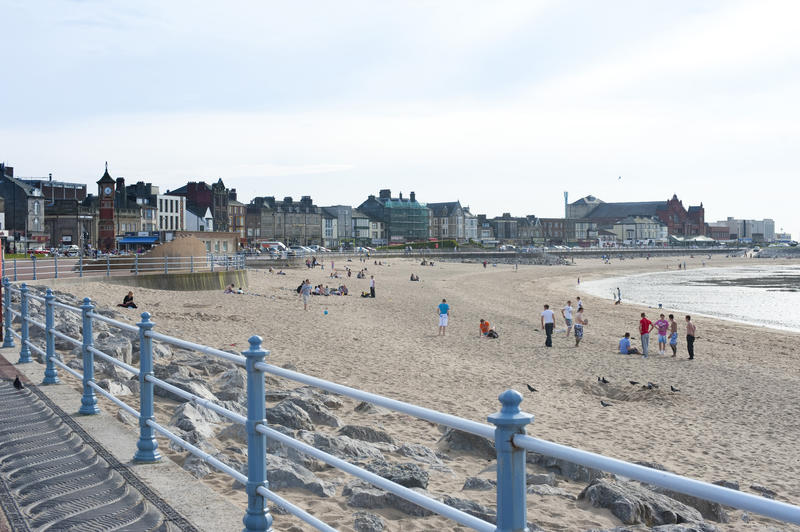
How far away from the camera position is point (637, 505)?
6766mm

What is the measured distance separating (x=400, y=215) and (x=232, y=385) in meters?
139

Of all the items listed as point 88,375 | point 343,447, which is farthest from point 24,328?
point 343,447

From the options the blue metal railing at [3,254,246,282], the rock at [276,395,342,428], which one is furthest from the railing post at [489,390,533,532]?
the blue metal railing at [3,254,246,282]

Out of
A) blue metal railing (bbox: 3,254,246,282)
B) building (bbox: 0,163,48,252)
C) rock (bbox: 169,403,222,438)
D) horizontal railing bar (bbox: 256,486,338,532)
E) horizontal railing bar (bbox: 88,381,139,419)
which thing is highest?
building (bbox: 0,163,48,252)

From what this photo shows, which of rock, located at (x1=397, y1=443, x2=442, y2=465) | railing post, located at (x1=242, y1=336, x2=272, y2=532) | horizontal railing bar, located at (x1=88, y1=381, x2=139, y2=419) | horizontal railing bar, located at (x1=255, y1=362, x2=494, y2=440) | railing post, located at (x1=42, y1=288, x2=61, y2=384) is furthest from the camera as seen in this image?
railing post, located at (x1=42, y1=288, x2=61, y2=384)

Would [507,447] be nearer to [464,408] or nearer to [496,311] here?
[464,408]

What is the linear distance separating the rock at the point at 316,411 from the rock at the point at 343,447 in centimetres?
138

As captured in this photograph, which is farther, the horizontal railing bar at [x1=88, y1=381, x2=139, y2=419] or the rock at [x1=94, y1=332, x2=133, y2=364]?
the rock at [x1=94, y1=332, x2=133, y2=364]

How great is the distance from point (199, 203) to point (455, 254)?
4053 cm

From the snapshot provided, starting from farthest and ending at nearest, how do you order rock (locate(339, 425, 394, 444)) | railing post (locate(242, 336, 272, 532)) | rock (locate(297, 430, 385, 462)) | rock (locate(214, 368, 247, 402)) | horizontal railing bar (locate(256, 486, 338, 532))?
1. rock (locate(214, 368, 247, 402))
2. rock (locate(339, 425, 394, 444))
3. rock (locate(297, 430, 385, 462))
4. railing post (locate(242, 336, 272, 532))
5. horizontal railing bar (locate(256, 486, 338, 532))

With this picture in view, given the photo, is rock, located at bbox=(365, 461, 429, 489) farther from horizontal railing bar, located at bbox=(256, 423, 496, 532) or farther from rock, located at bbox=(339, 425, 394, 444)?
horizontal railing bar, located at bbox=(256, 423, 496, 532)

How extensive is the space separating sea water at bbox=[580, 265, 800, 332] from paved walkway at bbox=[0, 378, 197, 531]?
33413mm

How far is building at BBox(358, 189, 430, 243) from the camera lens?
489 feet

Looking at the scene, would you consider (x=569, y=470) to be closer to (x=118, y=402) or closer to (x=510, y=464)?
(x=118, y=402)
